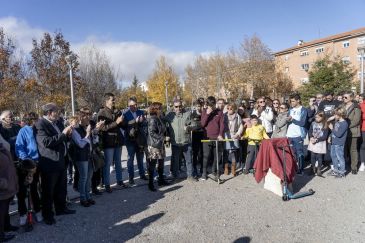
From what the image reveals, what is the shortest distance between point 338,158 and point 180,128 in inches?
152

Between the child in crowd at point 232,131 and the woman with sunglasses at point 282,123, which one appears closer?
the woman with sunglasses at point 282,123

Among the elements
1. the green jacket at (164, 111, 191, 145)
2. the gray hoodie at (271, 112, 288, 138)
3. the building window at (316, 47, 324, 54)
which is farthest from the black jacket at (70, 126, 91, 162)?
the building window at (316, 47, 324, 54)

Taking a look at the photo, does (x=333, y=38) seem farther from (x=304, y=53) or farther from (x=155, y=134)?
(x=155, y=134)

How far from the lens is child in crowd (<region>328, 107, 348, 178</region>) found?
6.77 m

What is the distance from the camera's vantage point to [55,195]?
16.3 ft

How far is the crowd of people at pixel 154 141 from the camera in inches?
182

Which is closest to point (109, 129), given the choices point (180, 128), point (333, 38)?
point (180, 128)

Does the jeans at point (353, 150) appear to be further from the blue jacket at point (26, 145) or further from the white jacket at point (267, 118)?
the blue jacket at point (26, 145)

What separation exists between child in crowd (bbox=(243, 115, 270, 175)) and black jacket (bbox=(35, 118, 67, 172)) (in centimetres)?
451

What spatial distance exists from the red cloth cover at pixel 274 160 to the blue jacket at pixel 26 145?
13.7 ft

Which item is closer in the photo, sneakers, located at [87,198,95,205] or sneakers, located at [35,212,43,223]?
sneakers, located at [35,212,43,223]

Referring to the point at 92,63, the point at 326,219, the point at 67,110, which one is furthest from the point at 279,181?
the point at 92,63

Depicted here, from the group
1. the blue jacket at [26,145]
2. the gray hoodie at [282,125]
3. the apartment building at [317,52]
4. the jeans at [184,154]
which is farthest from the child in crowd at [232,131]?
the apartment building at [317,52]

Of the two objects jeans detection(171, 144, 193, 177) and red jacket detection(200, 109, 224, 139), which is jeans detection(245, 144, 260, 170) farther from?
jeans detection(171, 144, 193, 177)
